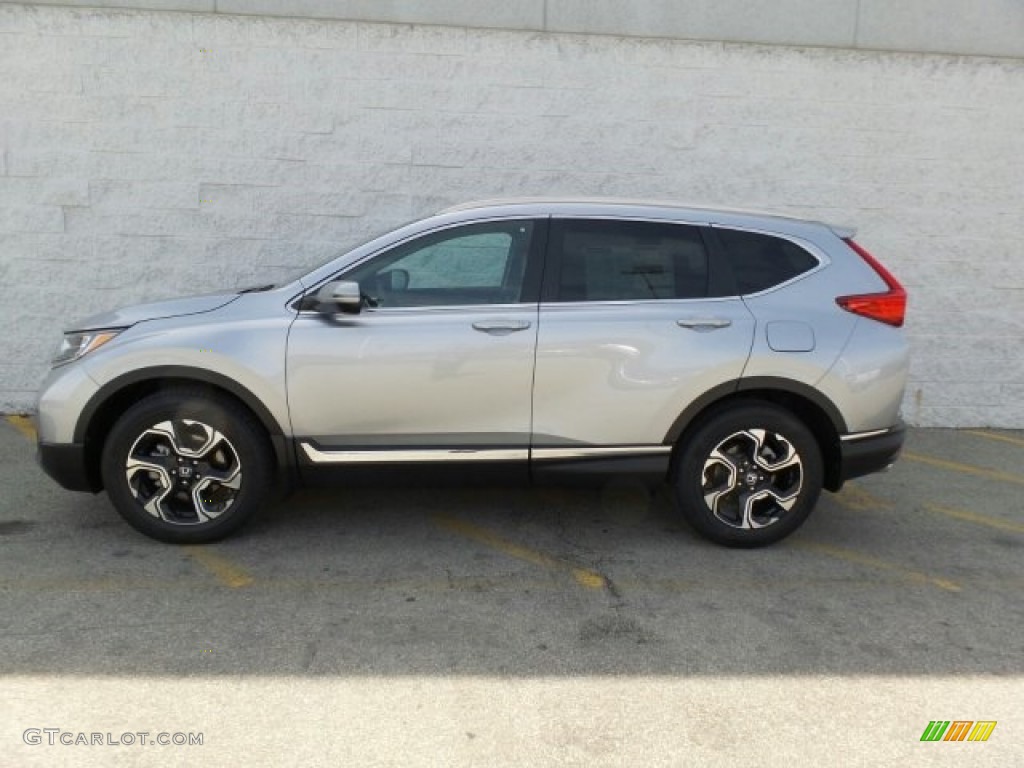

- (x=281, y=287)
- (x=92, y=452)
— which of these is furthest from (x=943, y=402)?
(x=92, y=452)

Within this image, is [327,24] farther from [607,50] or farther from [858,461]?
[858,461]

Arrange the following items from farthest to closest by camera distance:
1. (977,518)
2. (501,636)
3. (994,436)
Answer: (994,436), (977,518), (501,636)

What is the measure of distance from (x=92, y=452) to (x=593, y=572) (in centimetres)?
260

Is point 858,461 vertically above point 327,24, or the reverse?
point 327,24

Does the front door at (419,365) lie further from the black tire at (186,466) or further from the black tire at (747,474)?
the black tire at (747,474)

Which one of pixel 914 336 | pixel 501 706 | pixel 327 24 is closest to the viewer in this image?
pixel 501 706

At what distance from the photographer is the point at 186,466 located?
4352mm

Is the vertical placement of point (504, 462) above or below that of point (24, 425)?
above

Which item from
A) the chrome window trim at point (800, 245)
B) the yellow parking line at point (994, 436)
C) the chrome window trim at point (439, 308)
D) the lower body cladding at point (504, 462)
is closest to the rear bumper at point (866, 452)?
the lower body cladding at point (504, 462)

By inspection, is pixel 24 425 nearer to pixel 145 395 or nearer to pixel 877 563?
pixel 145 395

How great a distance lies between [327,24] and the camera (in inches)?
269

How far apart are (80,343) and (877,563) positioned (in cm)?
427

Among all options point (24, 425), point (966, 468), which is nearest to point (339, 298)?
point (24, 425)

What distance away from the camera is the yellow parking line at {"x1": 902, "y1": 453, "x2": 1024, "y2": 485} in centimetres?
615
